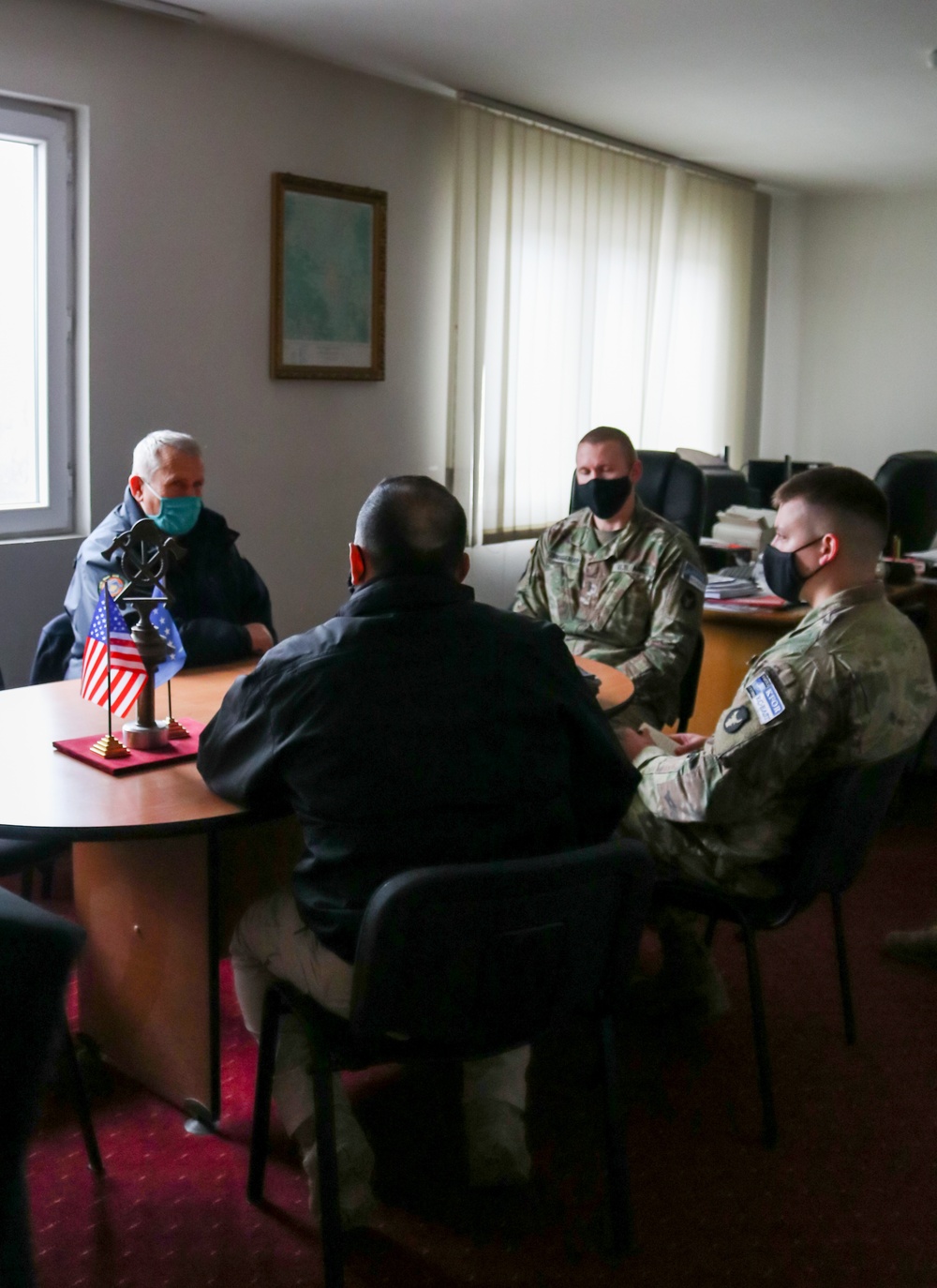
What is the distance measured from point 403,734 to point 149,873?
0.85 meters

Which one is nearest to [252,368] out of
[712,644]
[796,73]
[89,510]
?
[89,510]

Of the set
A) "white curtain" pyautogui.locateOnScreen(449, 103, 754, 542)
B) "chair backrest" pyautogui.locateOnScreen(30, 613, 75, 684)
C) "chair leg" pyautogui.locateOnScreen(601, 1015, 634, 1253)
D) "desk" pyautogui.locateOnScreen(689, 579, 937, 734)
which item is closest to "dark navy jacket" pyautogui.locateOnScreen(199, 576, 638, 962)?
"chair leg" pyautogui.locateOnScreen(601, 1015, 634, 1253)

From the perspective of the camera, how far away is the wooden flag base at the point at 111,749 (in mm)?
2141

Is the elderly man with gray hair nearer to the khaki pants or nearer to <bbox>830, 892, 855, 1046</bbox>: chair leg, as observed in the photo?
the khaki pants

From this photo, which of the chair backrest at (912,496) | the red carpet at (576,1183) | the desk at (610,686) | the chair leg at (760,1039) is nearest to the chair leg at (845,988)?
the red carpet at (576,1183)

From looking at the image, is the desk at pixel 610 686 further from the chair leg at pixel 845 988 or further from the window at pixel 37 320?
the window at pixel 37 320

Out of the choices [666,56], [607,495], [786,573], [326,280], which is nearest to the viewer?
[786,573]

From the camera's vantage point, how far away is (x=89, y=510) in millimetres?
A: 4074

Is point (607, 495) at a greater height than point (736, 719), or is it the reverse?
point (607, 495)

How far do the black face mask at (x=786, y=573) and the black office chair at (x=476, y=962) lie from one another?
0.87 meters

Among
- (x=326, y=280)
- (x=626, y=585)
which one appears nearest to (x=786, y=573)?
(x=626, y=585)

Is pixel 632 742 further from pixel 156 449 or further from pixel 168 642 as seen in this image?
pixel 156 449

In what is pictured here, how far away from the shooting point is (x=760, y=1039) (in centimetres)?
226

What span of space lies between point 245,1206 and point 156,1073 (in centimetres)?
41
